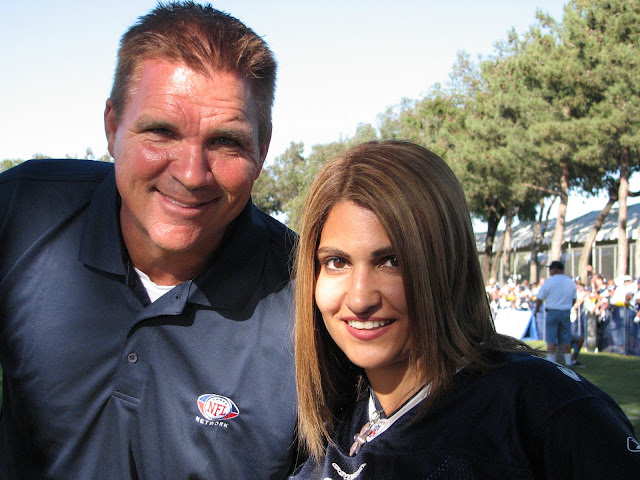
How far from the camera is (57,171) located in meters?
2.83

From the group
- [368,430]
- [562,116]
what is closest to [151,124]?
[368,430]

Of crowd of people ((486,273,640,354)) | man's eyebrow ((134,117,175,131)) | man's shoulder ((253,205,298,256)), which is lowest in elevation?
crowd of people ((486,273,640,354))

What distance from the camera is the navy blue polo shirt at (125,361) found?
243cm

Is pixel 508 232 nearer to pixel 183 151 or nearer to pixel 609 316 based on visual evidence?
pixel 609 316

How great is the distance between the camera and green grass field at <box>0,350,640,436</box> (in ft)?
29.6

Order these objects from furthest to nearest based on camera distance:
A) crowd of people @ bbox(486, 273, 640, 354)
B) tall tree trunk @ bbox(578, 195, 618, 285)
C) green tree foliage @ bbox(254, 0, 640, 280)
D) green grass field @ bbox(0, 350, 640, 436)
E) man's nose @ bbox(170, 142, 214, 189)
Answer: tall tree trunk @ bbox(578, 195, 618, 285) < green tree foliage @ bbox(254, 0, 640, 280) < crowd of people @ bbox(486, 273, 640, 354) < green grass field @ bbox(0, 350, 640, 436) < man's nose @ bbox(170, 142, 214, 189)

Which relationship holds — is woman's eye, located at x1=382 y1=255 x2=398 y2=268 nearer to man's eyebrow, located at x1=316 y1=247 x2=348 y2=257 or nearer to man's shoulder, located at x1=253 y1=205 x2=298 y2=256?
man's eyebrow, located at x1=316 y1=247 x2=348 y2=257

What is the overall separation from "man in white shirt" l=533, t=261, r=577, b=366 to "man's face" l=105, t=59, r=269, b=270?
11.7 m

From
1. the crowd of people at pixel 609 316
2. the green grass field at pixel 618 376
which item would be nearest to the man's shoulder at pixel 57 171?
the green grass field at pixel 618 376

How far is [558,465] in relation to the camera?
172 centimetres

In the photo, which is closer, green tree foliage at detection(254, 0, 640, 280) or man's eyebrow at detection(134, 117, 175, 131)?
man's eyebrow at detection(134, 117, 175, 131)

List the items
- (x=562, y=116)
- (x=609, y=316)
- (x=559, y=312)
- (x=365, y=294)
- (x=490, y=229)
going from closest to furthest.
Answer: (x=365, y=294) < (x=559, y=312) < (x=609, y=316) < (x=562, y=116) < (x=490, y=229)

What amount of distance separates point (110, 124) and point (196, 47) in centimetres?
51

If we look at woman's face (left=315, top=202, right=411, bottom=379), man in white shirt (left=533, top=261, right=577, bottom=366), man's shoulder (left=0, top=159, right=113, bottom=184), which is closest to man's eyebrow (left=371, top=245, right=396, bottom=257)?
woman's face (left=315, top=202, right=411, bottom=379)
